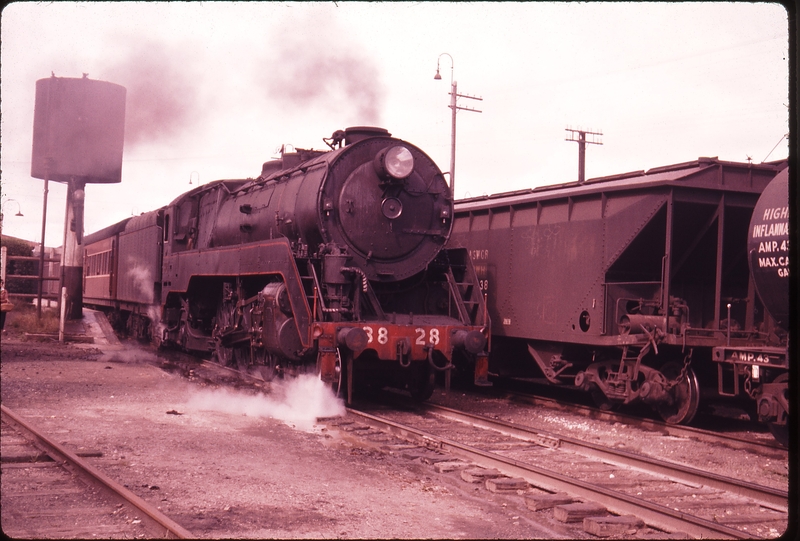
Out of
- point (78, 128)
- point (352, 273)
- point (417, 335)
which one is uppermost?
point (78, 128)

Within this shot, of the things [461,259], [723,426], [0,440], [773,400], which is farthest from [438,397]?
[0,440]

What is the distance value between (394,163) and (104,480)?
609 cm

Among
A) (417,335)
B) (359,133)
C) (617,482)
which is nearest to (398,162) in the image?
(359,133)

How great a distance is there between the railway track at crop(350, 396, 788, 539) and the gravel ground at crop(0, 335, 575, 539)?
22.8 inches

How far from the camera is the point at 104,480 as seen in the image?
6.01 meters

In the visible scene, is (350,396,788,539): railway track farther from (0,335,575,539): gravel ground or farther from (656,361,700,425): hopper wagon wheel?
(656,361,700,425): hopper wagon wheel

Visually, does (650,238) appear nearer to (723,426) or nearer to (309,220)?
(723,426)

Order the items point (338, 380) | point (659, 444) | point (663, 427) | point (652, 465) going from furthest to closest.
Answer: point (338, 380)
point (663, 427)
point (659, 444)
point (652, 465)

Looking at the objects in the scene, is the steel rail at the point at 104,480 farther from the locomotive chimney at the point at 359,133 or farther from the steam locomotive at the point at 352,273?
the locomotive chimney at the point at 359,133

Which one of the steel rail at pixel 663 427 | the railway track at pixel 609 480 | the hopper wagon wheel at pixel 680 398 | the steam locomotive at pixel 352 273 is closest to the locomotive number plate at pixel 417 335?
the steam locomotive at pixel 352 273

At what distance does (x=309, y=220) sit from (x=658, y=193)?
465 cm

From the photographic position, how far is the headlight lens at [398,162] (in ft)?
35.2

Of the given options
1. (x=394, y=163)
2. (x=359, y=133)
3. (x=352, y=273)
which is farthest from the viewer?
(x=359, y=133)

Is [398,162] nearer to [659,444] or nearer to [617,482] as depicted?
[659,444]
